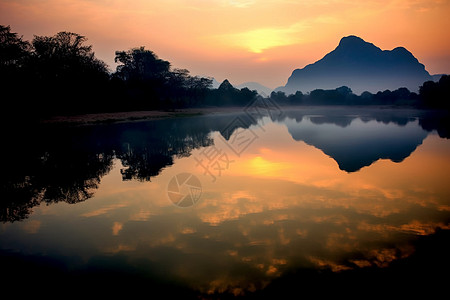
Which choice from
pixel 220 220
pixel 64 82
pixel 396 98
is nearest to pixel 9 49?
pixel 64 82

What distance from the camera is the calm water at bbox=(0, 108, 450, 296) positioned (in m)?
6.37

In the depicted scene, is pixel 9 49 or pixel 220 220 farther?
pixel 9 49

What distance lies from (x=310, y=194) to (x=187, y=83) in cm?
12971

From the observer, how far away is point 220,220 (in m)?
9.19

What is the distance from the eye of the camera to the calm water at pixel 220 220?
20.9ft

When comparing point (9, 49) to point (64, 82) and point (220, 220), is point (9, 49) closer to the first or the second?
point (64, 82)

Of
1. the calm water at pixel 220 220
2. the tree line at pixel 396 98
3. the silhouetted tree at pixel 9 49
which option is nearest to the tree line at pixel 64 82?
the silhouetted tree at pixel 9 49

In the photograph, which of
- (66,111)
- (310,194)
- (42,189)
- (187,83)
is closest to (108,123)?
(66,111)

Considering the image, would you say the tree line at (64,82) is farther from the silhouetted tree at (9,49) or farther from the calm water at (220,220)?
the calm water at (220,220)

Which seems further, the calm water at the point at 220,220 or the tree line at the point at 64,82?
the tree line at the point at 64,82

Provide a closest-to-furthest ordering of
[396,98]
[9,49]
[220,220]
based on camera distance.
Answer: [220,220], [9,49], [396,98]

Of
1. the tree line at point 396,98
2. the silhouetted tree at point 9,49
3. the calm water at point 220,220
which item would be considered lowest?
the calm water at point 220,220

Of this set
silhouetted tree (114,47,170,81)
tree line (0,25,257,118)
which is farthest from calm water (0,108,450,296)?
silhouetted tree (114,47,170,81)

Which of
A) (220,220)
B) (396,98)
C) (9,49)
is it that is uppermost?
(9,49)
